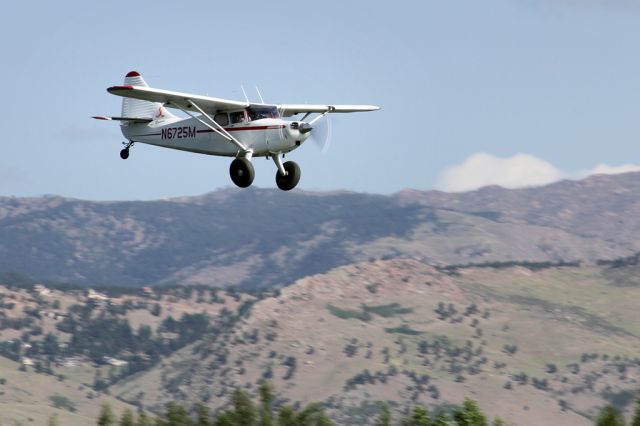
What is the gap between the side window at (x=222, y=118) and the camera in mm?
46625

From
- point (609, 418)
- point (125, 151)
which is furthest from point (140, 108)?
point (609, 418)

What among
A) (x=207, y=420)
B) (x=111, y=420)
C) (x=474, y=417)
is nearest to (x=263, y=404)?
(x=207, y=420)

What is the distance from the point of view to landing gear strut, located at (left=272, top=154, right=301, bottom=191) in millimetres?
46531

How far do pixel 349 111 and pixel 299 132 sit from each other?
7171mm

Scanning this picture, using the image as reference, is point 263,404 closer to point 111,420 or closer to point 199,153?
point 111,420

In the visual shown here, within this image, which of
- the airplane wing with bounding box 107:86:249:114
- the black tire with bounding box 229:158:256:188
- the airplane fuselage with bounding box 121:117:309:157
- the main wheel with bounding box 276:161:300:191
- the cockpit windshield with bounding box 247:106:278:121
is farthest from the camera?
the main wheel with bounding box 276:161:300:191

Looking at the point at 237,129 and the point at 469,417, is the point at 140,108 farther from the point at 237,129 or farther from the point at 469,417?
the point at 469,417

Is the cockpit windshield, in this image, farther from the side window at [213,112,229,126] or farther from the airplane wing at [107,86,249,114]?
the side window at [213,112,229,126]

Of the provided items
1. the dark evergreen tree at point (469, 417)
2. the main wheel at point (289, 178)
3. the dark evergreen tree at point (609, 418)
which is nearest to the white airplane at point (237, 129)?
the main wheel at point (289, 178)

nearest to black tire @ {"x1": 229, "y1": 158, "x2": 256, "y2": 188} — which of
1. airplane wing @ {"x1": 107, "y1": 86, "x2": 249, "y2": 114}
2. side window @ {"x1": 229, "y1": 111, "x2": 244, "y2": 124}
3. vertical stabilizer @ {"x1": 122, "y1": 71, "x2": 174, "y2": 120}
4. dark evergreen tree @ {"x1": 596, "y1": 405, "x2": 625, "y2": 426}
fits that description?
side window @ {"x1": 229, "y1": 111, "x2": 244, "y2": 124}

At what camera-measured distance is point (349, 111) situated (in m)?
51.8

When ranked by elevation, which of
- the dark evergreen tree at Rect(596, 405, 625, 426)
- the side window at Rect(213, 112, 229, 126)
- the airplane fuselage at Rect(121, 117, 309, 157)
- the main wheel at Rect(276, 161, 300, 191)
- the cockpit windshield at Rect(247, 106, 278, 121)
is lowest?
the dark evergreen tree at Rect(596, 405, 625, 426)

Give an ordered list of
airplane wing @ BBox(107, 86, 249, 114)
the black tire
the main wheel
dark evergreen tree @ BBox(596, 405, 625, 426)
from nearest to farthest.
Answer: airplane wing @ BBox(107, 86, 249, 114)
the black tire
the main wheel
dark evergreen tree @ BBox(596, 405, 625, 426)

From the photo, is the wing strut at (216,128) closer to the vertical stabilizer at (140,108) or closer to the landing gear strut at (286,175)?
the landing gear strut at (286,175)
